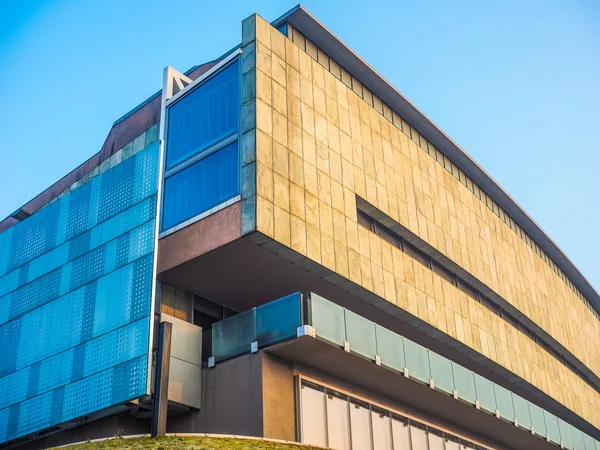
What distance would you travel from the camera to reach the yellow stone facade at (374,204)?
92.4 ft

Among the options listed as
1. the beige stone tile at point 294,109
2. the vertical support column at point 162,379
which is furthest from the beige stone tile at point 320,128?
the vertical support column at point 162,379

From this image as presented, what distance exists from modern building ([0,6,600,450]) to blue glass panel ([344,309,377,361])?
0.07m

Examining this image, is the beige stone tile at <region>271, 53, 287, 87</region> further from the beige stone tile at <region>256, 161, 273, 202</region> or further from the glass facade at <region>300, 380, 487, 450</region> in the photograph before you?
the glass facade at <region>300, 380, 487, 450</region>

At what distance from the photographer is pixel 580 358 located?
52156 mm

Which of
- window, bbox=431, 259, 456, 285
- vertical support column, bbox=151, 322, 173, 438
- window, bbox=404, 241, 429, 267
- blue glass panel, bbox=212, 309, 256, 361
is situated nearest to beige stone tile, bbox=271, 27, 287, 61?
blue glass panel, bbox=212, 309, 256, 361

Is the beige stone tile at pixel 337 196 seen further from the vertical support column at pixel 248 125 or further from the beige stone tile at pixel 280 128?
the vertical support column at pixel 248 125

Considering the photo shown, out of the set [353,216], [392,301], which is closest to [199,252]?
[353,216]

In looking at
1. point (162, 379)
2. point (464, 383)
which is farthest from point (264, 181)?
point (464, 383)

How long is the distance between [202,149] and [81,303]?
23.5 ft

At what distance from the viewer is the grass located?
21.1 metres

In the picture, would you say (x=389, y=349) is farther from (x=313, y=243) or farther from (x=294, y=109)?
(x=294, y=109)

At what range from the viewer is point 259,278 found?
28.6 m

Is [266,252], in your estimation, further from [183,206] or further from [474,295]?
[474,295]

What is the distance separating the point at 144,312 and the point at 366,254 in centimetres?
932
